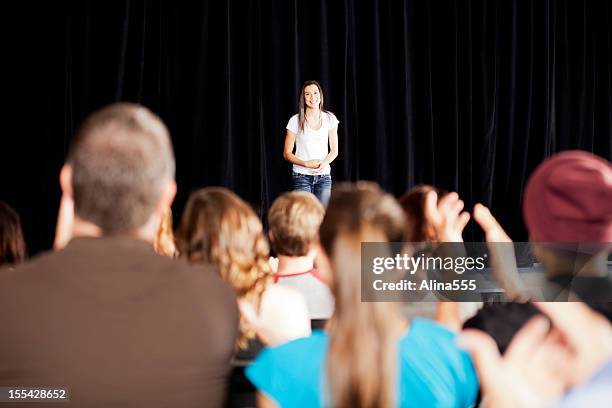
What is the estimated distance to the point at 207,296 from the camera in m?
0.99

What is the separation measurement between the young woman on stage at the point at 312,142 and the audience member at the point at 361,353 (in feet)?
11.6

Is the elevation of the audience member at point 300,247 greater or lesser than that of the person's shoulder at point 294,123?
lesser

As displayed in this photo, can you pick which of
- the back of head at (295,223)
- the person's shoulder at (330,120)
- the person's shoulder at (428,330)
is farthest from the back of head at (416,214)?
the person's shoulder at (330,120)

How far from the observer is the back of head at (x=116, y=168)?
0.95m

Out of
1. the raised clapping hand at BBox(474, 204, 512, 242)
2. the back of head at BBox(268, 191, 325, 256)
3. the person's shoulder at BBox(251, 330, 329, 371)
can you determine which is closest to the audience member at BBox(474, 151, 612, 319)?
the raised clapping hand at BBox(474, 204, 512, 242)

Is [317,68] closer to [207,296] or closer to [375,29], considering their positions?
[375,29]

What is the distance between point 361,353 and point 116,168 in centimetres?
43

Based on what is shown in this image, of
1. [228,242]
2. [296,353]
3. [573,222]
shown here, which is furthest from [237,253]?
[573,222]

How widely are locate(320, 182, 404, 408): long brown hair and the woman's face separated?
3.66 meters

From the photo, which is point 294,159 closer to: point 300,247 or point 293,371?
point 300,247

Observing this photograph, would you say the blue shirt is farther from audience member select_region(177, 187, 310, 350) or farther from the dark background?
the dark background

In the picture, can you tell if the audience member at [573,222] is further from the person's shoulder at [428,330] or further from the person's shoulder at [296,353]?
the person's shoulder at [296,353]

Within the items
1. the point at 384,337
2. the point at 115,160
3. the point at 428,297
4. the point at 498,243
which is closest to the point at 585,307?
the point at 384,337

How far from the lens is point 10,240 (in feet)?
6.04
